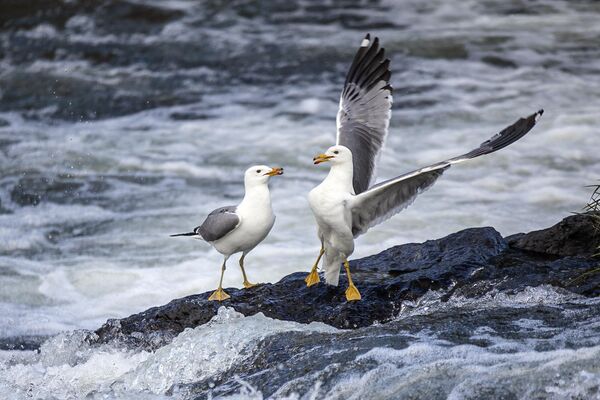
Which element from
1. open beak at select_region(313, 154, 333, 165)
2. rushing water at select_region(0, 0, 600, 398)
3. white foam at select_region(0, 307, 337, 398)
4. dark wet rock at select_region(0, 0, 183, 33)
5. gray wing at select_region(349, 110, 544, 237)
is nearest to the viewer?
white foam at select_region(0, 307, 337, 398)

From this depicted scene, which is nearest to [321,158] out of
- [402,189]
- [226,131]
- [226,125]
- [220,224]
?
[402,189]

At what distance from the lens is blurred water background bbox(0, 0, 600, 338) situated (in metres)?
9.33

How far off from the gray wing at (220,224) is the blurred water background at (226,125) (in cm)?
200

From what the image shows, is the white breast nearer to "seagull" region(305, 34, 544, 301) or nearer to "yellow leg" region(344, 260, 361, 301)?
"seagull" region(305, 34, 544, 301)

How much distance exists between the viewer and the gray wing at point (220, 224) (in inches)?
248

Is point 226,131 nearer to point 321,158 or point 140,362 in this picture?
point 321,158

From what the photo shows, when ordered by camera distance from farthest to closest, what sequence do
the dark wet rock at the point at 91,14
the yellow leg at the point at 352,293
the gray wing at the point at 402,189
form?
the dark wet rock at the point at 91,14 → the yellow leg at the point at 352,293 → the gray wing at the point at 402,189

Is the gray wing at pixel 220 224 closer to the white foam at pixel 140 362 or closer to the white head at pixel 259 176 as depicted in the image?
the white head at pixel 259 176

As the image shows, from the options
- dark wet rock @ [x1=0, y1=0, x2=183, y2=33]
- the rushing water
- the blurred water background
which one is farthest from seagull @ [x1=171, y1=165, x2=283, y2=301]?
dark wet rock @ [x1=0, y1=0, x2=183, y2=33]

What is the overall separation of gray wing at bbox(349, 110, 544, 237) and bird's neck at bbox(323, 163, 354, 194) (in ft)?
0.54

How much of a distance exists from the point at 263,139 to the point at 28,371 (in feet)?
22.7

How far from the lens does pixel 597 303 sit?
528 centimetres

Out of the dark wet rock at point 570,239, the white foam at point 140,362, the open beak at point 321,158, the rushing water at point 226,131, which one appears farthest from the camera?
the rushing water at point 226,131

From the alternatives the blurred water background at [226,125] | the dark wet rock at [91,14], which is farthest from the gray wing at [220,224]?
the dark wet rock at [91,14]
